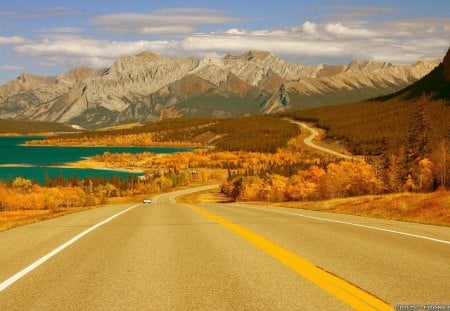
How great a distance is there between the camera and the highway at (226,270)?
26.1 ft

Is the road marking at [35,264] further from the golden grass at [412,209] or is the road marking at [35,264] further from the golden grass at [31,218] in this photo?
the golden grass at [412,209]

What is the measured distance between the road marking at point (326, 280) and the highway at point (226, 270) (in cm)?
→ 2

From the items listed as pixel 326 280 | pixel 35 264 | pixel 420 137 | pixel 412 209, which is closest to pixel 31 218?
pixel 412 209

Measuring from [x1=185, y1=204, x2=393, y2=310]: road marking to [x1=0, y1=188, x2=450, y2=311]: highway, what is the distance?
2cm

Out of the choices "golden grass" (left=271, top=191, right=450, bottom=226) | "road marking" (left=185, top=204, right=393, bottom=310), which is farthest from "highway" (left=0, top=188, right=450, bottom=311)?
"golden grass" (left=271, top=191, right=450, bottom=226)

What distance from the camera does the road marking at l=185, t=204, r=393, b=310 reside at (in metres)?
7.62

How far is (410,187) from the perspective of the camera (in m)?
79.2

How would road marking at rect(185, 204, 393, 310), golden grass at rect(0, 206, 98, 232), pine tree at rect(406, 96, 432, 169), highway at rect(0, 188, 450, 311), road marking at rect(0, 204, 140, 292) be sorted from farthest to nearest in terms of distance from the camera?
1. pine tree at rect(406, 96, 432, 169)
2. golden grass at rect(0, 206, 98, 232)
3. road marking at rect(0, 204, 140, 292)
4. highway at rect(0, 188, 450, 311)
5. road marking at rect(185, 204, 393, 310)

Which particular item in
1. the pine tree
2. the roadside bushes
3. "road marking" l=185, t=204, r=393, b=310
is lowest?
the roadside bushes

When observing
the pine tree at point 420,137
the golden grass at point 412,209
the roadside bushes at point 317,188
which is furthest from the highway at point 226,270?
the roadside bushes at point 317,188

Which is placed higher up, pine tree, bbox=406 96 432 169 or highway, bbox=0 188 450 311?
pine tree, bbox=406 96 432 169

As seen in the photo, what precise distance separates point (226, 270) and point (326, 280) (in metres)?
2.02

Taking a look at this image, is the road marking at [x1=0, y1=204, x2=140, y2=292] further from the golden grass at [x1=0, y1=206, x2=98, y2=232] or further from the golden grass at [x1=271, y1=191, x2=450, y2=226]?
the golden grass at [x1=271, y1=191, x2=450, y2=226]

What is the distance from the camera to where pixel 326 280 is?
9211 millimetres
